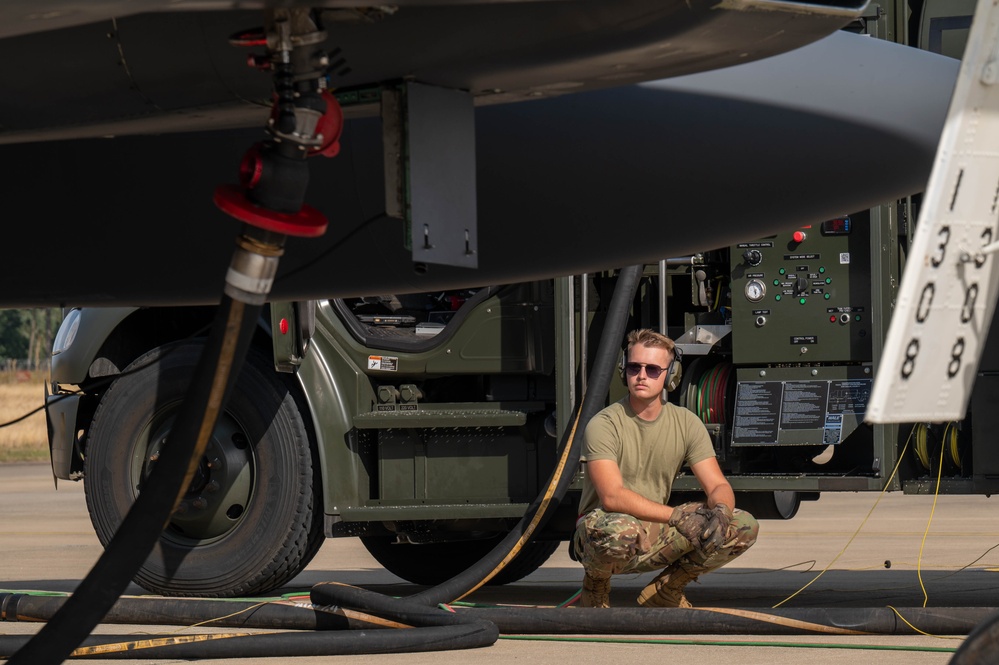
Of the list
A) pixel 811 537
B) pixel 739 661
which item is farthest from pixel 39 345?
pixel 739 661

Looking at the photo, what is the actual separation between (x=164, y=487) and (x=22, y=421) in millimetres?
29569

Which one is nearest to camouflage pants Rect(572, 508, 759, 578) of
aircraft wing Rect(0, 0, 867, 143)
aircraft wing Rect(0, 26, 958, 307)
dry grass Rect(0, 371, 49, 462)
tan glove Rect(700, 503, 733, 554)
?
tan glove Rect(700, 503, 733, 554)

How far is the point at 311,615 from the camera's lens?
18.8ft

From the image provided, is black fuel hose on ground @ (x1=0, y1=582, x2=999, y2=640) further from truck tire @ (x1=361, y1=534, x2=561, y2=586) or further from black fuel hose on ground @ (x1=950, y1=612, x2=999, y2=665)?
→ black fuel hose on ground @ (x1=950, y1=612, x2=999, y2=665)

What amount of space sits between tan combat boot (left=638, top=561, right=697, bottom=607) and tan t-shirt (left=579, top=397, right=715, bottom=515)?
308mm

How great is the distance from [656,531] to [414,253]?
3.20 metres

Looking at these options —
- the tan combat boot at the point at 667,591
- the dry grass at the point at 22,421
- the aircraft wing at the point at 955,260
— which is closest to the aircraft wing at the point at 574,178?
the aircraft wing at the point at 955,260

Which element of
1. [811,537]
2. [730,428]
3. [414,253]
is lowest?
[811,537]

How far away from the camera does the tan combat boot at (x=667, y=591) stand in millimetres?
6090

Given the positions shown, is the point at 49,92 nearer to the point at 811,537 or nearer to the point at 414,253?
the point at 414,253

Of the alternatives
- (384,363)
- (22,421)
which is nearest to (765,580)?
(384,363)

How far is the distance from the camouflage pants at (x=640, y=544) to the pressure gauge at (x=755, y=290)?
46.8 inches

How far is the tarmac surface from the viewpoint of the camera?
527 cm

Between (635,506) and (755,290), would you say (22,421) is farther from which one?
(635,506)
